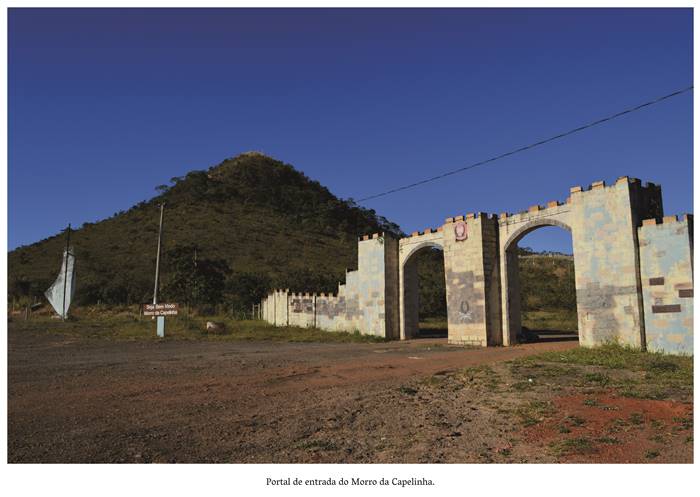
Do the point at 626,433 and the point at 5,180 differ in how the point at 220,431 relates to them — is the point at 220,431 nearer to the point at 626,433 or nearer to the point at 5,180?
the point at 5,180

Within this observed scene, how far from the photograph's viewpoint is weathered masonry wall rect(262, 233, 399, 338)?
82.7 feet

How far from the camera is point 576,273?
1708cm

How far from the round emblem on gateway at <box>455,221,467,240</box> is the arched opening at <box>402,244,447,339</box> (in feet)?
5.80

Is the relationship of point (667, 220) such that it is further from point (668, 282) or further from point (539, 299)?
point (539, 299)

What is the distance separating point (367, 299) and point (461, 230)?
726cm

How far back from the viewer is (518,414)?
746 centimetres

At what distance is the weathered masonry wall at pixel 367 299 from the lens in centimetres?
2520

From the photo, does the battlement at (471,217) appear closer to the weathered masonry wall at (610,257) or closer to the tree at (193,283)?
the weathered masonry wall at (610,257)

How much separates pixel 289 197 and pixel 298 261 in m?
31.9

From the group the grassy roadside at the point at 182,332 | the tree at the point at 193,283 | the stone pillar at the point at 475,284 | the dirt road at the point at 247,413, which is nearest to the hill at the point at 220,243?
the tree at the point at 193,283

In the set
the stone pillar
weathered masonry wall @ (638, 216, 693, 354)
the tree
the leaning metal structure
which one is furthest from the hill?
weathered masonry wall @ (638, 216, 693, 354)

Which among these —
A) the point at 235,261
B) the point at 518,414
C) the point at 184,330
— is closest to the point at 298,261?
the point at 235,261

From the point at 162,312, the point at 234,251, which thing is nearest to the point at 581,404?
the point at 162,312

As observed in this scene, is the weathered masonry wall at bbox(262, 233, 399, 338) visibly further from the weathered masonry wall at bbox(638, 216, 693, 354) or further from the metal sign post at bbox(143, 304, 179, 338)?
the weathered masonry wall at bbox(638, 216, 693, 354)
